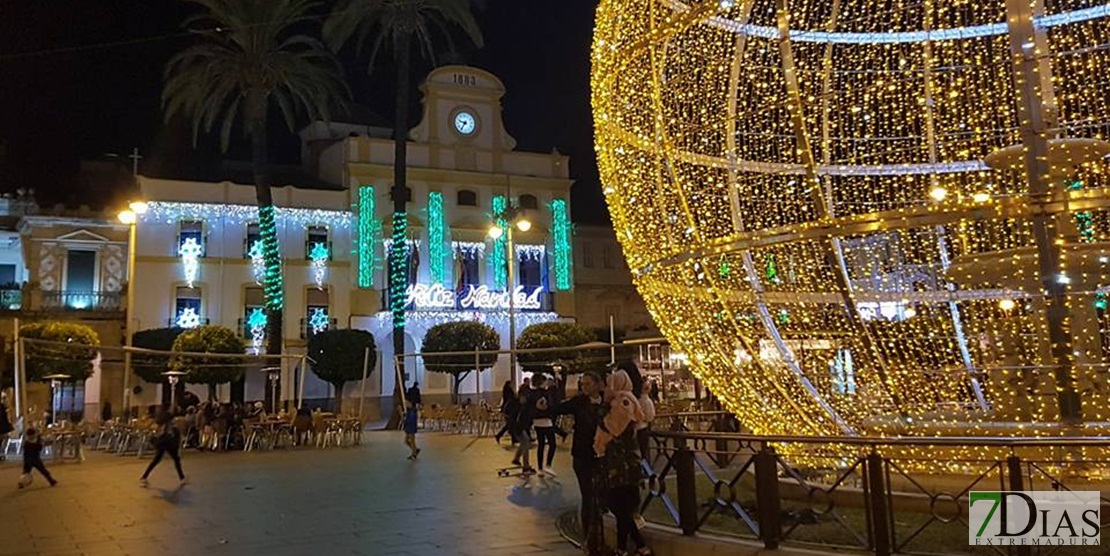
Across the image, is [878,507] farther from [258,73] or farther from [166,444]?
[258,73]

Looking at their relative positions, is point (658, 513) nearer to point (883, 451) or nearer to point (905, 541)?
point (883, 451)

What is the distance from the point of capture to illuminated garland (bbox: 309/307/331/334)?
35250 millimetres

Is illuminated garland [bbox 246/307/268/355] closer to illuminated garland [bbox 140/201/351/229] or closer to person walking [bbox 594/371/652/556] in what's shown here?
illuminated garland [bbox 140/201/351/229]

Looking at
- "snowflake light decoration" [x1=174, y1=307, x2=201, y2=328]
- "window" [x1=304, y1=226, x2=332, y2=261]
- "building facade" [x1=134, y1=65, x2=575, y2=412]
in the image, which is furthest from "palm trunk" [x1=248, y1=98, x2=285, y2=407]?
"window" [x1=304, y1=226, x2=332, y2=261]

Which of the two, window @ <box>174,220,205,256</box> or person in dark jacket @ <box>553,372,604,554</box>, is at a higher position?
window @ <box>174,220,205,256</box>

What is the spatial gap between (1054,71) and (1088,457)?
10.2 ft

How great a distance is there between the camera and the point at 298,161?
142 feet

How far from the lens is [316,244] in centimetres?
3578

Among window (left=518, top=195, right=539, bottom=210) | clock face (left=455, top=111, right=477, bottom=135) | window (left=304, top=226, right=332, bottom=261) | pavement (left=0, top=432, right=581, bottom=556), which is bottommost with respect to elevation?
pavement (left=0, top=432, right=581, bottom=556)

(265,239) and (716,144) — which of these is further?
(265,239)

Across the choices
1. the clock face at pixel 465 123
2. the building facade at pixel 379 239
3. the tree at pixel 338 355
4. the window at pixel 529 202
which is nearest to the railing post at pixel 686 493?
the tree at pixel 338 355

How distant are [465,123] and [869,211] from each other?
33014mm

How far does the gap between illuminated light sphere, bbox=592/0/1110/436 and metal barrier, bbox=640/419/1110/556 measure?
0.28 meters

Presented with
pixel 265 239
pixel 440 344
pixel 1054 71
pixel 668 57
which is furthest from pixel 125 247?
pixel 1054 71
